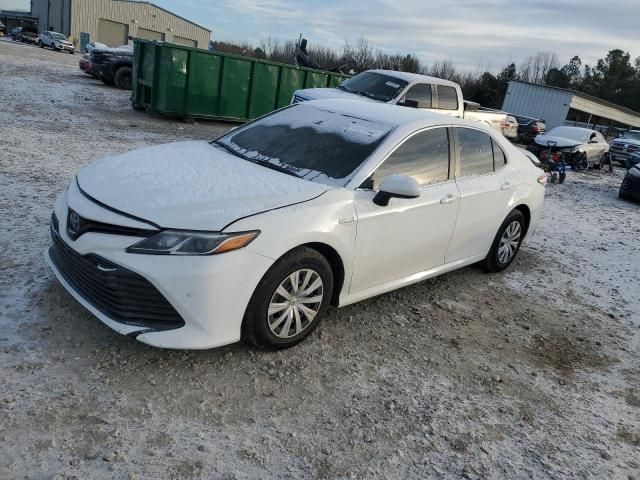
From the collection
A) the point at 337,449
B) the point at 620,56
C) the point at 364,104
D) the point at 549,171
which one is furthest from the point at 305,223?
the point at 620,56

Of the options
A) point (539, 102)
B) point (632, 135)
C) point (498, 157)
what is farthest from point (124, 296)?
point (539, 102)

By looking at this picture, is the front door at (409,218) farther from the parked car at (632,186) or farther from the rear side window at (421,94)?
the parked car at (632,186)

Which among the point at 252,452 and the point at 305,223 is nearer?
the point at 252,452

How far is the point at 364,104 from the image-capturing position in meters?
4.82

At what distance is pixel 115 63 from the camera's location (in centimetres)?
1880

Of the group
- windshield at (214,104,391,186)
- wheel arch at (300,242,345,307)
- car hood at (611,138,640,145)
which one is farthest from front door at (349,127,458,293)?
car hood at (611,138,640,145)

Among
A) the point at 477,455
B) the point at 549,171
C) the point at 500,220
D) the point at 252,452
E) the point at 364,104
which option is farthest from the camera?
the point at 549,171

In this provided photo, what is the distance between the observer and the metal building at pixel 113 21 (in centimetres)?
5478

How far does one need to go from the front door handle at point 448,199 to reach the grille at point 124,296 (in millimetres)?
2348

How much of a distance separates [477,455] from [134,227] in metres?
2.28

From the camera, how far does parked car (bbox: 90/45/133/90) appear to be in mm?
18844

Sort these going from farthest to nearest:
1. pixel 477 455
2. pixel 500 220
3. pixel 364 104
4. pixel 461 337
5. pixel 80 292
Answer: pixel 500 220 → pixel 364 104 → pixel 461 337 → pixel 80 292 → pixel 477 455

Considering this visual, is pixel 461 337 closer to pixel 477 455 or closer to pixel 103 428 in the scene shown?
pixel 477 455

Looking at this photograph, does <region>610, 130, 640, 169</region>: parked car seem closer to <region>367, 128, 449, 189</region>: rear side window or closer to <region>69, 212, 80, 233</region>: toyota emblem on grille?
<region>367, 128, 449, 189</region>: rear side window
